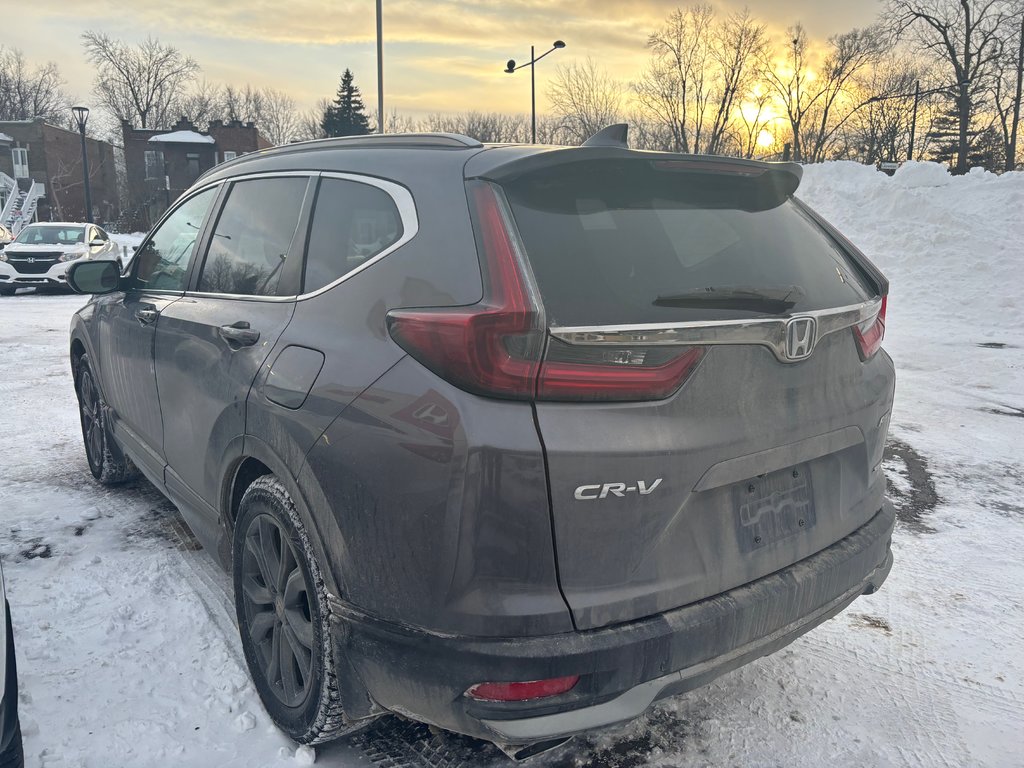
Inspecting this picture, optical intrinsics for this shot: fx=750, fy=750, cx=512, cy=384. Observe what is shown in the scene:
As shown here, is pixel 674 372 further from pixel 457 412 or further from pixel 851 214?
pixel 851 214

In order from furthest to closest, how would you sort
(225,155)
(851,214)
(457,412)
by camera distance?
(225,155)
(851,214)
(457,412)

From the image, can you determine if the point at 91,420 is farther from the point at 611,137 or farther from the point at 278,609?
the point at 611,137

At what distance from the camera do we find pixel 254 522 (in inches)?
99.9

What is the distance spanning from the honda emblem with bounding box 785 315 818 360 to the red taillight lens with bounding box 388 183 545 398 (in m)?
0.77

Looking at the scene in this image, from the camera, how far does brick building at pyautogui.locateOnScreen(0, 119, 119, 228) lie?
58562mm

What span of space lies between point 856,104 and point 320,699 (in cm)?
5681

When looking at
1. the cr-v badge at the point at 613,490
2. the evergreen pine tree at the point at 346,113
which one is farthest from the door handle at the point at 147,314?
the evergreen pine tree at the point at 346,113

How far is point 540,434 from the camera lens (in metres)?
1.77

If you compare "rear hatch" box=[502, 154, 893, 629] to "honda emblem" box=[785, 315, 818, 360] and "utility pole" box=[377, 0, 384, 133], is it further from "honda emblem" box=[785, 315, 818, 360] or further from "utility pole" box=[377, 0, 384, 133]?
"utility pole" box=[377, 0, 384, 133]

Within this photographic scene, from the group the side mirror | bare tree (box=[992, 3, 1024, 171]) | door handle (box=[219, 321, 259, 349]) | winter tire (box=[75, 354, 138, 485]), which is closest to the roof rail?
door handle (box=[219, 321, 259, 349])

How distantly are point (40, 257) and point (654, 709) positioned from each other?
Result: 18698 millimetres

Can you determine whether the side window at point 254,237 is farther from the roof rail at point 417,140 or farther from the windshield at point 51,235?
the windshield at point 51,235

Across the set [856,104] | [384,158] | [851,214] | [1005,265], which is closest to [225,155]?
[856,104]

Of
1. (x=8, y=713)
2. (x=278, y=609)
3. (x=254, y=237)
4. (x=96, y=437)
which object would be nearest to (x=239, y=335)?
(x=254, y=237)
